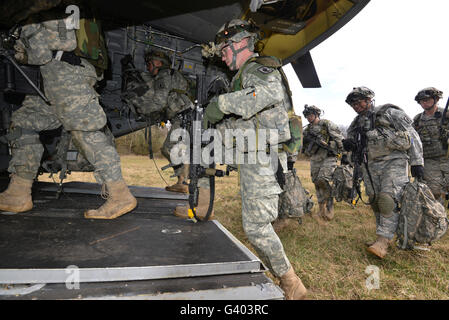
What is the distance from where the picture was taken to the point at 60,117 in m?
2.07

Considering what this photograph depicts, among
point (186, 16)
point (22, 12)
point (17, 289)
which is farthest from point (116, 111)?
point (17, 289)

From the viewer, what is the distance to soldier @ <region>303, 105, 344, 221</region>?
5.00 metres

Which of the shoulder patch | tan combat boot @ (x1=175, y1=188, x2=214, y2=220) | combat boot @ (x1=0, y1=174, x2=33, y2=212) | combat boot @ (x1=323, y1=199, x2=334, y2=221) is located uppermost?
the shoulder patch

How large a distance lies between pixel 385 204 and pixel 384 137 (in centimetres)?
88

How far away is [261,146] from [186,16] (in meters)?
2.83

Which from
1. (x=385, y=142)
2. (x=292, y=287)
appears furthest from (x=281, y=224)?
(x=292, y=287)

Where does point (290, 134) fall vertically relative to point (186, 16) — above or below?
below

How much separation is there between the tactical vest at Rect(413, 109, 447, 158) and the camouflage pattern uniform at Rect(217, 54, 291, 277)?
435 cm

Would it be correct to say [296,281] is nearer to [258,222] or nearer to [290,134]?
[258,222]

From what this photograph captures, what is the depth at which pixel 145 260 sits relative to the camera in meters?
1.39

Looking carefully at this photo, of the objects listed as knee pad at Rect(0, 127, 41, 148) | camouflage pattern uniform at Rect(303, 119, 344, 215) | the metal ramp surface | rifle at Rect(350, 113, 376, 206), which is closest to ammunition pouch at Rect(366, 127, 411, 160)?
rifle at Rect(350, 113, 376, 206)

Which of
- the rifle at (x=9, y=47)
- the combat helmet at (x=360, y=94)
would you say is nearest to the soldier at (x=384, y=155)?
the combat helmet at (x=360, y=94)

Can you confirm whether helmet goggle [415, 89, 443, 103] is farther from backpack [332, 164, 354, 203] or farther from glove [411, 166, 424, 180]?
glove [411, 166, 424, 180]

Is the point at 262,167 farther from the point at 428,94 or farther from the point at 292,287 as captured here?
the point at 428,94
